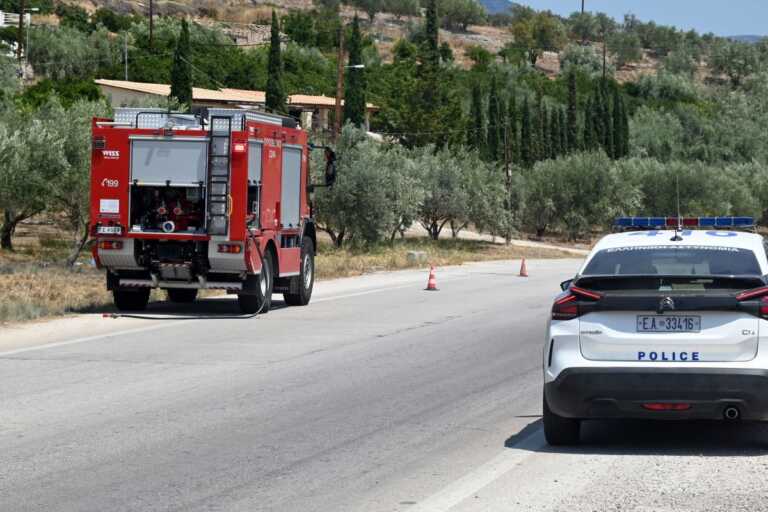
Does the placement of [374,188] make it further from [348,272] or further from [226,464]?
[226,464]

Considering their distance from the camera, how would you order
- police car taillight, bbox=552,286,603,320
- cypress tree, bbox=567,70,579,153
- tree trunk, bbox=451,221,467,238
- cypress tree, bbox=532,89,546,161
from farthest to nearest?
cypress tree, bbox=567,70,579,153 → cypress tree, bbox=532,89,546,161 → tree trunk, bbox=451,221,467,238 → police car taillight, bbox=552,286,603,320

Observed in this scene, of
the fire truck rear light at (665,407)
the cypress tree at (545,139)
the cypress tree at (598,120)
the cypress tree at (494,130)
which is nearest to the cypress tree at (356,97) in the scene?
the cypress tree at (494,130)

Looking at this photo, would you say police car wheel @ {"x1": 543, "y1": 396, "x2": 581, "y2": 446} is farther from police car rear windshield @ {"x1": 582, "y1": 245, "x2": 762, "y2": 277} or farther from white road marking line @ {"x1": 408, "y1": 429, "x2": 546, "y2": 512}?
police car rear windshield @ {"x1": 582, "y1": 245, "x2": 762, "y2": 277}

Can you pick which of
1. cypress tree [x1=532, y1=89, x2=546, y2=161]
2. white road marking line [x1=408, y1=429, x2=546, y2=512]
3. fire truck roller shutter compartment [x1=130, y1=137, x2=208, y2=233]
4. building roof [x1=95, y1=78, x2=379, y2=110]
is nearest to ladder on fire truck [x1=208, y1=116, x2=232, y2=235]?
fire truck roller shutter compartment [x1=130, y1=137, x2=208, y2=233]

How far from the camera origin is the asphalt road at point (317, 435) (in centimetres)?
808

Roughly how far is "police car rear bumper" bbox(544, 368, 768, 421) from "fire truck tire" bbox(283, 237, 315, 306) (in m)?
14.7

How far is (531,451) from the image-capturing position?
966cm

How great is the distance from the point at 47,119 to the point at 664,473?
37706mm

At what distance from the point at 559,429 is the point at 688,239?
1.79 meters

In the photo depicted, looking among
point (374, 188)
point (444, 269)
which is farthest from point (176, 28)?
point (444, 269)

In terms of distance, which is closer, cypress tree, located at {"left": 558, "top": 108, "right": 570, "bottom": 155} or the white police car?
the white police car

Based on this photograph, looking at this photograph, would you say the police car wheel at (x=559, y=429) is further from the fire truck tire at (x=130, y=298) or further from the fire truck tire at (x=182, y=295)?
the fire truck tire at (x=182, y=295)

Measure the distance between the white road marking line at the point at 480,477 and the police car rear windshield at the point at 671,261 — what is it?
4.59ft

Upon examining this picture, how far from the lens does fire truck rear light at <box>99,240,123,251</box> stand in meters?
20.7
